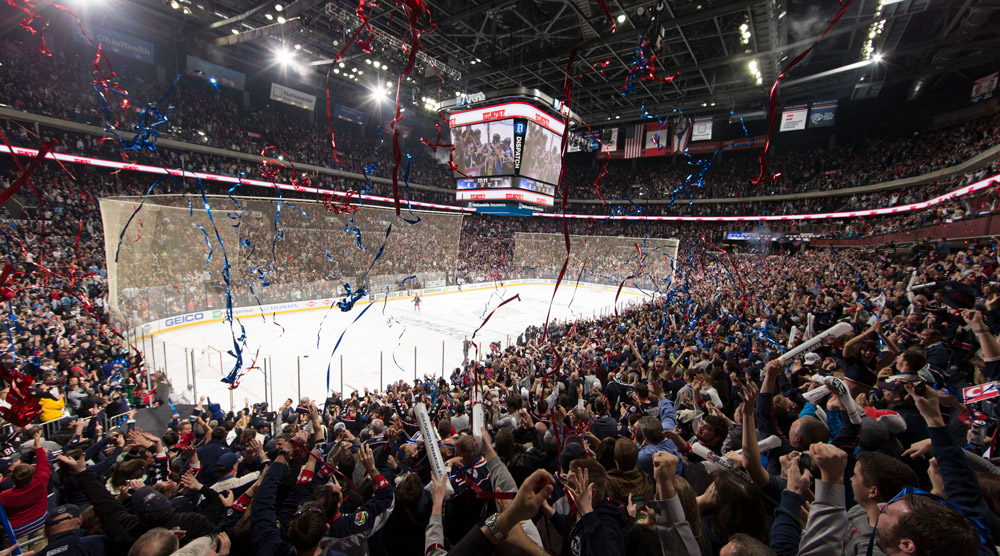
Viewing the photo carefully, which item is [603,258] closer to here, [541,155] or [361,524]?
[541,155]

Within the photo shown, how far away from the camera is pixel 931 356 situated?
4.03 m

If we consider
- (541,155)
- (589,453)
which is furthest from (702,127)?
(589,453)

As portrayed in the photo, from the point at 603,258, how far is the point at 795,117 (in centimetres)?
Result: 1623

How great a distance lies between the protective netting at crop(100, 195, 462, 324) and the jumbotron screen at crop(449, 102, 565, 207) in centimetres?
605

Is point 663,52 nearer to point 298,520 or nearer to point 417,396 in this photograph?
point 417,396

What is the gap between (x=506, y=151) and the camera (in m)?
15.8

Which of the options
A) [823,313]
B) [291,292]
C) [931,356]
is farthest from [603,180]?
[931,356]

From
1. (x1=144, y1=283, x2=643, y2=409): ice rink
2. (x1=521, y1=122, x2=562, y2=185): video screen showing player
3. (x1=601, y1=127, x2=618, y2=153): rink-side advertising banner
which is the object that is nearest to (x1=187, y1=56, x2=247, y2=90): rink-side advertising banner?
(x1=144, y1=283, x2=643, y2=409): ice rink

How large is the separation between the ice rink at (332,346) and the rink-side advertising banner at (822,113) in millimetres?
17518

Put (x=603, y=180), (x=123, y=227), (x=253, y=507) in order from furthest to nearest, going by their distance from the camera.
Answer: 1. (x=603, y=180)
2. (x=123, y=227)
3. (x=253, y=507)

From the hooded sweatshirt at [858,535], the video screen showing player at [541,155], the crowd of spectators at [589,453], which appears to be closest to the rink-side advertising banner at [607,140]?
the video screen showing player at [541,155]

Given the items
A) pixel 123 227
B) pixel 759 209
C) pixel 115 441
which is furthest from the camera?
pixel 759 209

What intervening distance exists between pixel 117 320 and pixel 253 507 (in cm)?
1512

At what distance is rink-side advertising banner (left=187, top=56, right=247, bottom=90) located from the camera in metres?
23.8
